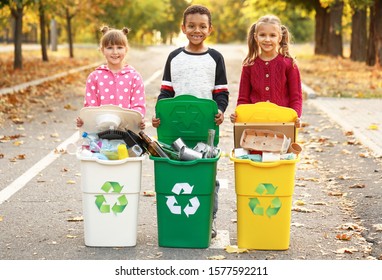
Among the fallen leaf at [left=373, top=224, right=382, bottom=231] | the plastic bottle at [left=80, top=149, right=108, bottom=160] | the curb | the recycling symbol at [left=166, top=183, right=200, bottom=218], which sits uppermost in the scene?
the plastic bottle at [left=80, top=149, right=108, bottom=160]

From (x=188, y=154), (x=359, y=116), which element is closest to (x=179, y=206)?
Result: (x=188, y=154)

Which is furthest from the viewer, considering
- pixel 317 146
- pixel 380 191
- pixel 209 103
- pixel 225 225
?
pixel 317 146

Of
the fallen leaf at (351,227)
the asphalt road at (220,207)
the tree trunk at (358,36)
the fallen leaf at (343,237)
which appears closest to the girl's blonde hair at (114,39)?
the asphalt road at (220,207)

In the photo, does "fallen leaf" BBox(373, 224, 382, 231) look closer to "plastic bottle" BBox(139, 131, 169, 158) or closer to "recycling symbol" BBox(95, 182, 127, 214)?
"plastic bottle" BBox(139, 131, 169, 158)

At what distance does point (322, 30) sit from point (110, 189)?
3731cm

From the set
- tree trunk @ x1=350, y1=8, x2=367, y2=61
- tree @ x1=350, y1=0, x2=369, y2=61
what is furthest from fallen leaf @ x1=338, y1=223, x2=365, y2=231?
tree trunk @ x1=350, y1=8, x2=367, y2=61

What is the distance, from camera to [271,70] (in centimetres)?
630

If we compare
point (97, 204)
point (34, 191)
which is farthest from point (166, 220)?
point (34, 191)

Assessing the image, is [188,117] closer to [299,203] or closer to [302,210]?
[302,210]

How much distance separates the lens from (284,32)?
639 cm

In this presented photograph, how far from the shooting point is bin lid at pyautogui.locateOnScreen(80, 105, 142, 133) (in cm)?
600
